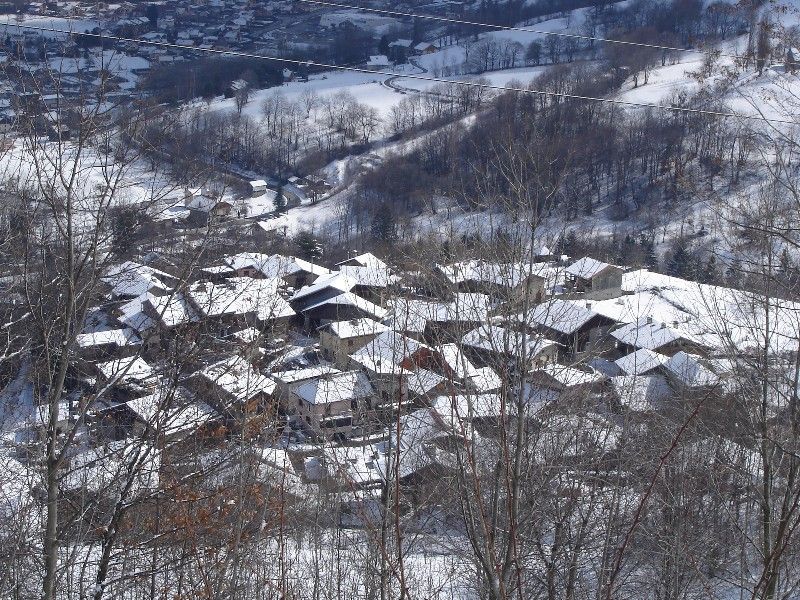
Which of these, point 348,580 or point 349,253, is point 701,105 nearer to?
point 349,253

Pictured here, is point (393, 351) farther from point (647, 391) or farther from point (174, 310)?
point (647, 391)

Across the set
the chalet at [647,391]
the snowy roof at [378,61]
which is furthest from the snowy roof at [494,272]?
the snowy roof at [378,61]

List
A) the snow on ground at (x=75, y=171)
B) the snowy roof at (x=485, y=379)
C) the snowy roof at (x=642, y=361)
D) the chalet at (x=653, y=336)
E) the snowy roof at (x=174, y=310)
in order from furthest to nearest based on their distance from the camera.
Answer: the chalet at (x=653, y=336) → the snowy roof at (x=642, y=361) → the snowy roof at (x=485, y=379) → the snowy roof at (x=174, y=310) → the snow on ground at (x=75, y=171)

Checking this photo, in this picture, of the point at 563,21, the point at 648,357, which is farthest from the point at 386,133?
→ the point at 648,357

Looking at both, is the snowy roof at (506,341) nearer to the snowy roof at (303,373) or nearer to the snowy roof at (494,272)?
the snowy roof at (494,272)

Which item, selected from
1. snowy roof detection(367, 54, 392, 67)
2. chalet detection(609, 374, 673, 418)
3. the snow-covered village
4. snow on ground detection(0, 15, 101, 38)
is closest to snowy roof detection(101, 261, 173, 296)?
the snow-covered village

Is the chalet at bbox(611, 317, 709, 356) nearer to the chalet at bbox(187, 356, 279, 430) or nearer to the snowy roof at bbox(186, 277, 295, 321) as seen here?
the snowy roof at bbox(186, 277, 295, 321)
